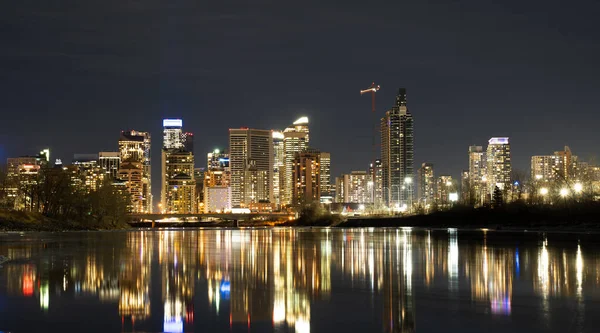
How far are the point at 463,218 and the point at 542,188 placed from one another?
1980 cm

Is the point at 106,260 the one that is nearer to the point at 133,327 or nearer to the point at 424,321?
the point at 133,327

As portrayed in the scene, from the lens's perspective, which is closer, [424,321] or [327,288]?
[424,321]

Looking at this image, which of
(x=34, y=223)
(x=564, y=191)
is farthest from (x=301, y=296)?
(x=34, y=223)

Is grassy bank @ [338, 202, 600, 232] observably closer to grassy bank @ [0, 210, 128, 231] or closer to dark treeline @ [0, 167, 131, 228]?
dark treeline @ [0, 167, 131, 228]

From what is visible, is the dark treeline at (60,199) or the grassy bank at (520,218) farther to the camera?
the dark treeline at (60,199)

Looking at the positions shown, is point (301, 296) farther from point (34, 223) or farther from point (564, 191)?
point (34, 223)

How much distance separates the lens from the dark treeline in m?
144

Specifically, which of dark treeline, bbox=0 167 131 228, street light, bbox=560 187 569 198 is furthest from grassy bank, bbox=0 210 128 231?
street light, bbox=560 187 569 198

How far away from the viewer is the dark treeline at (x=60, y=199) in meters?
144

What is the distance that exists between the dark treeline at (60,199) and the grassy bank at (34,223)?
285 centimetres

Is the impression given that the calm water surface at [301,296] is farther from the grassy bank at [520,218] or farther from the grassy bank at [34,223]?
the grassy bank at [34,223]

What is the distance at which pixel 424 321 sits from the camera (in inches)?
755

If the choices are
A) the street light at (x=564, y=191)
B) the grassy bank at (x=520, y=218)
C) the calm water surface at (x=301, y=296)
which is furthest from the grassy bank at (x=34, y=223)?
the street light at (x=564, y=191)

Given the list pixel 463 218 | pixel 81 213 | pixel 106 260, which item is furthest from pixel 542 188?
pixel 106 260
